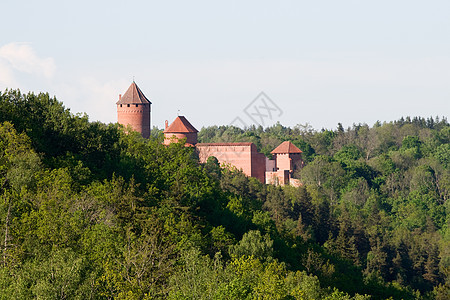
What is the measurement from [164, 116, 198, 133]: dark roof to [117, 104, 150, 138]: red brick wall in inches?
244

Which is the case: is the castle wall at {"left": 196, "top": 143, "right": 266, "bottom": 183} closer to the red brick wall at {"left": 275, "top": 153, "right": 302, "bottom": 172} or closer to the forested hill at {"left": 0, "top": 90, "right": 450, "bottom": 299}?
the forested hill at {"left": 0, "top": 90, "right": 450, "bottom": 299}

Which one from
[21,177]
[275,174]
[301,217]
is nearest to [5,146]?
[21,177]

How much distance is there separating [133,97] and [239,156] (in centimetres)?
1523

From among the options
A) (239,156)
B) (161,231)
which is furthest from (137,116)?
(161,231)

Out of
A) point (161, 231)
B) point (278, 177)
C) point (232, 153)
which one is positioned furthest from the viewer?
point (278, 177)

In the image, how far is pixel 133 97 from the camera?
303ft

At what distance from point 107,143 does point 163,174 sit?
3.69 meters

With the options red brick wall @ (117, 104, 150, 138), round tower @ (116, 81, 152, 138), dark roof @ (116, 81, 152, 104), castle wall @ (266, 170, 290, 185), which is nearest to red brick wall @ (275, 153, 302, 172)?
castle wall @ (266, 170, 290, 185)

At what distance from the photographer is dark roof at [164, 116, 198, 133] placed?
3858 inches

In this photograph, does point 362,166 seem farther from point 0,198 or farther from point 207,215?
point 0,198

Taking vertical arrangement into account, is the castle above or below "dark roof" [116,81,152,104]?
below

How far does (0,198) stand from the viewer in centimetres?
3177

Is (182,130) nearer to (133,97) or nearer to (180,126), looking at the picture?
(180,126)

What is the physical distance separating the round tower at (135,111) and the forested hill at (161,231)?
8.20 m
